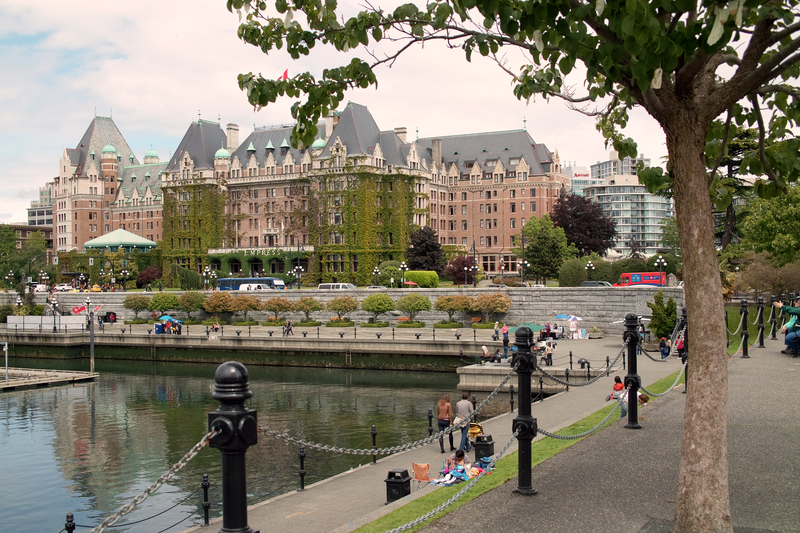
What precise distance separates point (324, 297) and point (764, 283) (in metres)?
34.8

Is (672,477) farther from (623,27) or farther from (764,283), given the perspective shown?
(764,283)

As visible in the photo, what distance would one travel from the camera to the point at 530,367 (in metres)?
8.70

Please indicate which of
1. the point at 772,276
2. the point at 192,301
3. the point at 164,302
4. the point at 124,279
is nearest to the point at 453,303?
the point at 772,276

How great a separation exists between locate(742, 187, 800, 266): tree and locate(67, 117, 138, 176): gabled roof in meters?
122

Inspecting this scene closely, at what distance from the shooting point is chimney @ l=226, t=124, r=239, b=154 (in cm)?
10682

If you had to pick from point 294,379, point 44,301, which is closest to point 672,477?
point 294,379

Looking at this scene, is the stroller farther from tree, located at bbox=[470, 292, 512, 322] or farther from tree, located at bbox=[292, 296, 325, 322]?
tree, located at bbox=[292, 296, 325, 322]

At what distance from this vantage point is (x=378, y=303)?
56.9m

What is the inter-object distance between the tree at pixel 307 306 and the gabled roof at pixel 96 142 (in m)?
88.9

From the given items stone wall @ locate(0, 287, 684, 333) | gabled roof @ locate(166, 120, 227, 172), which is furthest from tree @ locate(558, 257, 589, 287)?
gabled roof @ locate(166, 120, 227, 172)

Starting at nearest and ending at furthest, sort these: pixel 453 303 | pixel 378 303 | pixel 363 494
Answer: pixel 363 494 < pixel 453 303 < pixel 378 303

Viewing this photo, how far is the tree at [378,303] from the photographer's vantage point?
56875 mm

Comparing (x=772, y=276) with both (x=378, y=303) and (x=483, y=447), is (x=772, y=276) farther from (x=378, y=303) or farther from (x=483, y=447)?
(x=483, y=447)

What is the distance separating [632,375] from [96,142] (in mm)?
137889
